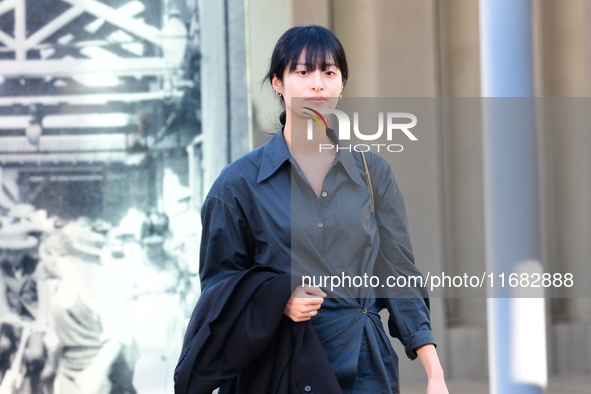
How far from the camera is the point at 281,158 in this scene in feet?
7.59

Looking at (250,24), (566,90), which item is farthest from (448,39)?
(250,24)

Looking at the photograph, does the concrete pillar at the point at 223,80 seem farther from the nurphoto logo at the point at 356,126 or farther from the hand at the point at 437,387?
the hand at the point at 437,387

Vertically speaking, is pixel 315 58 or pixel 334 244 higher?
pixel 315 58

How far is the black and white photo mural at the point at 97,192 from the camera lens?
4.33m

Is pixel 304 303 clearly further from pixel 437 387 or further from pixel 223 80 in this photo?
pixel 223 80

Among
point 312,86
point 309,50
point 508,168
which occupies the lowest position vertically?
point 508,168

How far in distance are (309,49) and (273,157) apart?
0.33m

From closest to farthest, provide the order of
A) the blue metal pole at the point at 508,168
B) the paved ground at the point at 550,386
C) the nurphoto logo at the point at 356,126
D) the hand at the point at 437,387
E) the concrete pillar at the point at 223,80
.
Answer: the blue metal pole at the point at 508,168
the hand at the point at 437,387
the nurphoto logo at the point at 356,126
the concrete pillar at the point at 223,80
the paved ground at the point at 550,386

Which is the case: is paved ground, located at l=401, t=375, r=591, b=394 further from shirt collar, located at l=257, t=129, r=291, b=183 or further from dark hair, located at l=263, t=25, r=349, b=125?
dark hair, located at l=263, t=25, r=349, b=125

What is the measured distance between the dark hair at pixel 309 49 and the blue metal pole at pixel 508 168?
60 cm

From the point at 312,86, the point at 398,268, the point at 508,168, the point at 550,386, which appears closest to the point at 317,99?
the point at 312,86

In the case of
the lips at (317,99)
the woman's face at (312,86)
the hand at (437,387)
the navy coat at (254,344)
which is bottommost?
the hand at (437,387)

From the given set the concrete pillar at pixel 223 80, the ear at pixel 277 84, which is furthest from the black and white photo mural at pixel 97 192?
the ear at pixel 277 84

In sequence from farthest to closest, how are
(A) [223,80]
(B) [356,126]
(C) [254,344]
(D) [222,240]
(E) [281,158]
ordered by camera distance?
(A) [223,80], (B) [356,126], (E) [281,158], (D) [222,240], (C) [254,344]
